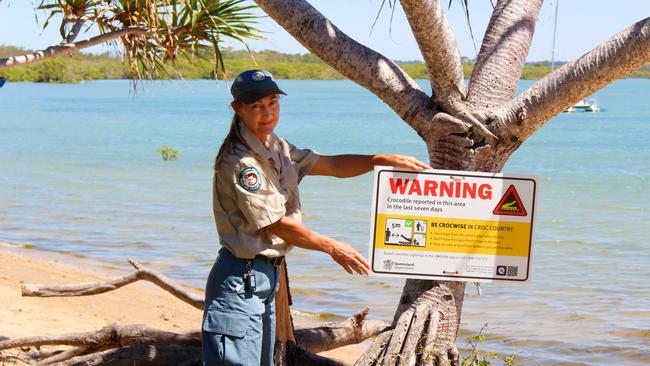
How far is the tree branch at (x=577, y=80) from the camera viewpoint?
13.6 feet

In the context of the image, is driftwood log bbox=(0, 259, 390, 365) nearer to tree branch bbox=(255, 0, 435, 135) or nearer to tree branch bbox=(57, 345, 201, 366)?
tree branch bbox=(57, 345, 201, 366)

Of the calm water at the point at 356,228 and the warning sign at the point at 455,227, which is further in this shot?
the calm water at the point at 356,228

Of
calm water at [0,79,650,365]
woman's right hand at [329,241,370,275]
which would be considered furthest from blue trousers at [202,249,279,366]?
calm water at [0,79,650,365]

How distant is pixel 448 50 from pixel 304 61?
13921 cm

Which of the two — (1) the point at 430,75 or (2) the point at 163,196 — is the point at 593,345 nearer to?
(1) the point at 430,75

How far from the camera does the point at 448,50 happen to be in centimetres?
452

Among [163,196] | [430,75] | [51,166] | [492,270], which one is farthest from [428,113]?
[51,166]

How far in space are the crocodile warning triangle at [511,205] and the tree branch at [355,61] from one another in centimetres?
60

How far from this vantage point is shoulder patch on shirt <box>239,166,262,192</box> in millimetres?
3803

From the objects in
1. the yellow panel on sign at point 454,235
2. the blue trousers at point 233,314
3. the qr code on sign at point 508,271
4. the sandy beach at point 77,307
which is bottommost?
the sandy beach at point 77,307

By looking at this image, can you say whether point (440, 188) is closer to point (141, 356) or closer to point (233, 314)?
point (233, 314)

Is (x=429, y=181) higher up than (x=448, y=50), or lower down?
lower down

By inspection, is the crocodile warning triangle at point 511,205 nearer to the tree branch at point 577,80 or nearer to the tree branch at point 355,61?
the tree branch at point 577,80

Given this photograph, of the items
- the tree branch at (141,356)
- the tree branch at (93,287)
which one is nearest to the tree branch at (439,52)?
the tree branch at (141,356)
